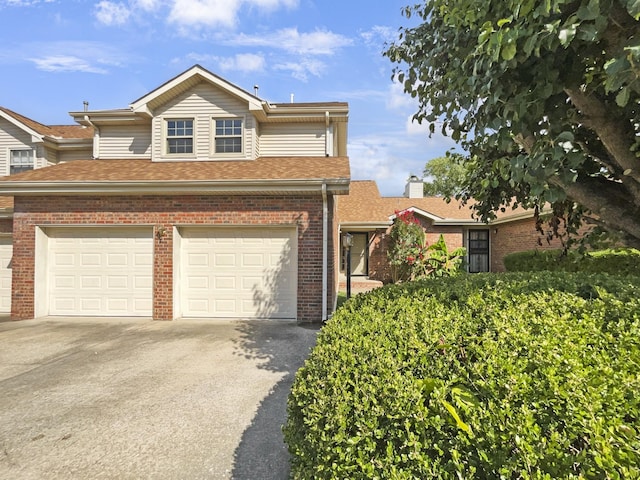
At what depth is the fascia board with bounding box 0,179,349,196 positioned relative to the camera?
7.79 meters

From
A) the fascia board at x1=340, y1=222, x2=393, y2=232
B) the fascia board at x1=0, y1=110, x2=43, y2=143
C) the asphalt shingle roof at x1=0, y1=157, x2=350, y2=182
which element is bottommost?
the fascia board at x1=340, y1=222, x2=393, y2=232

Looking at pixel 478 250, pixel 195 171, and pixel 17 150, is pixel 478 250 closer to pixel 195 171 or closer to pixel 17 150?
pixel 195 171

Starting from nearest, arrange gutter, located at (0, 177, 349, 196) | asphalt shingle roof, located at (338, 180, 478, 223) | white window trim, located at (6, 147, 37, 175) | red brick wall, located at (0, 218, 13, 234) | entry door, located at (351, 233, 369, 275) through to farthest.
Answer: gutter, located at (0, 177, 349, 196), red brick wall, located at (0, 218, 13, 234), white window trim, located at (6, 147, 37, 175), asphalt shingle roof, located at (338, 180, 478, 223), entry door, located at (351, 233, 369, 275)

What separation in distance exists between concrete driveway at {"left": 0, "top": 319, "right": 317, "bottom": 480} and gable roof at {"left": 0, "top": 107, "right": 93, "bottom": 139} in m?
7.34

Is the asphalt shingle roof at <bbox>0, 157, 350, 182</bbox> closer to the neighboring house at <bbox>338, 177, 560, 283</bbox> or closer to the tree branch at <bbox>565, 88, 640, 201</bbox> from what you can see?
the tree branch at <bbox>565, 88, 640, 201</bbox>

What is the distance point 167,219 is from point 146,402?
202 inches

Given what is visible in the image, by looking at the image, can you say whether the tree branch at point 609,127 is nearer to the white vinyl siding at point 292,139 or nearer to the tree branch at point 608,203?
the tree branch at point 608,203

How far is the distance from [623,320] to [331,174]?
6.77 m

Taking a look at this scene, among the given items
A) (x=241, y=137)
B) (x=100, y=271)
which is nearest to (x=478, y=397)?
(x=100, y=271)

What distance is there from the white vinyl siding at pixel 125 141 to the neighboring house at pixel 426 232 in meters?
8.39

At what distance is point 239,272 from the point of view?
832 cm

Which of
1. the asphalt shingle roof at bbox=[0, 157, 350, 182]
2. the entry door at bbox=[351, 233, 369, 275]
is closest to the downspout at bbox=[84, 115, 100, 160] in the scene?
the asphalt shingle roof at bbox=[0, 157, 350, 182]

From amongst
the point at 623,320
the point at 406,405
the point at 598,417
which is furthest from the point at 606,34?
the point at 406,405

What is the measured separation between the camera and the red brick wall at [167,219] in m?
8.05
